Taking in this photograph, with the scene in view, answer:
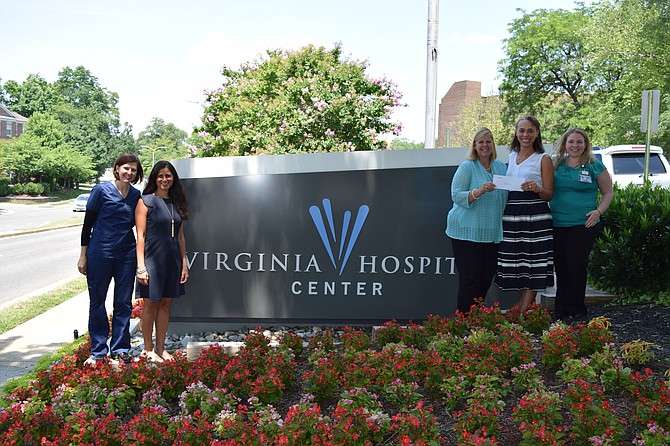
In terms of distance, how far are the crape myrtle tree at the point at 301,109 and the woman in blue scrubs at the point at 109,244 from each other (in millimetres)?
7972

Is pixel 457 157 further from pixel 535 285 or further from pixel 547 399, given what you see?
pixel 547 399

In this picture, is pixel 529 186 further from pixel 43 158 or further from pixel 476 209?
pixel 43 158

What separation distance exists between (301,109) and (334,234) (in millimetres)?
7433

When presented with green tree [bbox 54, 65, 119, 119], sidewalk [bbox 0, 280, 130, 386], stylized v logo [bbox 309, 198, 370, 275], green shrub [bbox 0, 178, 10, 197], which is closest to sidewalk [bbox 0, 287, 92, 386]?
sidewalk [bbox 0, 280, 130, 386]

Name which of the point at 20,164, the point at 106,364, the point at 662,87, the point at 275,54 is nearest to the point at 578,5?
the point at 662,87

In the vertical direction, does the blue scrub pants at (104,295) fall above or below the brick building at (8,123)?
below

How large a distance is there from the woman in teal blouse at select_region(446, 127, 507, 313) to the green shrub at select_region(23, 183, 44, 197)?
55.6m

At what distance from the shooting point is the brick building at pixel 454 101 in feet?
241

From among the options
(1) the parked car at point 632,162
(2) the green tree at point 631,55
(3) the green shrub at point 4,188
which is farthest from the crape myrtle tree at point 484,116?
(3) the green shrub at point 4,188

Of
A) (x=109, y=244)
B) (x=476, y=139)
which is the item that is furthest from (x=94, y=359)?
(x=476, y=139)

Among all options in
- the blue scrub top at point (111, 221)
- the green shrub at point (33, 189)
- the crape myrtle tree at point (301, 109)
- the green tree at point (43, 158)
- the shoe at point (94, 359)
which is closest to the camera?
the shoe at point (94, 359)

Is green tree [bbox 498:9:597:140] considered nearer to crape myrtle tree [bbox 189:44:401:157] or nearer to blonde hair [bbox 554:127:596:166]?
crape myrtle tree [bbox 189:44:401:157]

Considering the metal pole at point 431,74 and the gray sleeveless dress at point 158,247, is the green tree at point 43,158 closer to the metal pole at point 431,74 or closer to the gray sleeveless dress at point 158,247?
the metal pole at point 431,74

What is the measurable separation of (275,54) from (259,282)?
9.54 metres
